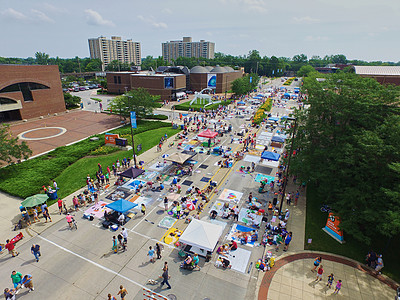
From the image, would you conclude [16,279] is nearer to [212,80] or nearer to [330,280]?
[330,280]

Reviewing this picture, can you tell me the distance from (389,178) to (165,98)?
65379 millimetres

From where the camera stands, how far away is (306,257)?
16688mm

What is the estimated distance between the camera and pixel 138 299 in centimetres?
1331

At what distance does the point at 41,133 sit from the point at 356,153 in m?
48.8

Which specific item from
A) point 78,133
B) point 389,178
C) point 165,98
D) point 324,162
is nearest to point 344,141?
point 324,162

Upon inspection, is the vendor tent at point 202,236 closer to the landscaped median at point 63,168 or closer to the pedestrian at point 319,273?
the pedestrian at point 319,273

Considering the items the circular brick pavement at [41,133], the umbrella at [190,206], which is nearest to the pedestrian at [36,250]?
the umbrella at [190,206]

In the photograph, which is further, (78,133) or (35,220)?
(78,133)

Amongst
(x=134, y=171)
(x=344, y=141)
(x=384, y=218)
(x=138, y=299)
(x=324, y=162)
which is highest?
(x=344, y=141)

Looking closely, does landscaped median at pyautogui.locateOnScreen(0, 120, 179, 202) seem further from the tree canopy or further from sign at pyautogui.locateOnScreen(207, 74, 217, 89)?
sign at pyautogui.locateOnScreen(207, 74, 217, 89)

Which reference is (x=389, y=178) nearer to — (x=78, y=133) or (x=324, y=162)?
(x=324, y=162)

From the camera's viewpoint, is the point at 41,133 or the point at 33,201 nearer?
the point at 33,201

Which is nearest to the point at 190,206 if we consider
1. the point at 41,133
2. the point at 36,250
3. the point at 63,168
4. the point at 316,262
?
the point at 316,262

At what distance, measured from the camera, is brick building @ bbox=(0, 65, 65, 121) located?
4669 centimetres
